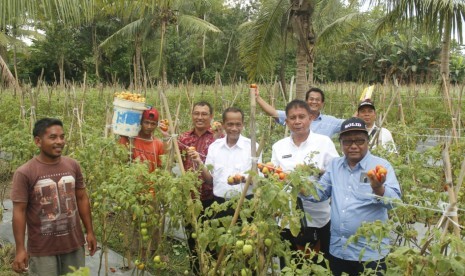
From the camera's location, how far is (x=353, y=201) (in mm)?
2438

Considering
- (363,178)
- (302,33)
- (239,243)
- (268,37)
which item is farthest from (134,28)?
(239,243)

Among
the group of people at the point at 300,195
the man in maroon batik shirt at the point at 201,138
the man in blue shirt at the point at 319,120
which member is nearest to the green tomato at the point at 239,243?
the group of people at the point at 300,195

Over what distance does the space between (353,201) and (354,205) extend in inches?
0.9

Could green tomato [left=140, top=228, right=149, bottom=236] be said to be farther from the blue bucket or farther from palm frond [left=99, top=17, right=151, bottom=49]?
palm frond [left=99, top=17, right=151, bottom=49]

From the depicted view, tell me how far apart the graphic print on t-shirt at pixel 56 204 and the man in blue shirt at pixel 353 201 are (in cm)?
153

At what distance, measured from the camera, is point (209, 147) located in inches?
125

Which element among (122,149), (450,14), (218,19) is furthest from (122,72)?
(122,149)

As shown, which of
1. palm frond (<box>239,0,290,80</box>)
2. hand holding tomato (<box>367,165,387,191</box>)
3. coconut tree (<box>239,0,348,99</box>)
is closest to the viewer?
hand holding tomato (<box>367,165,387,191</box>)

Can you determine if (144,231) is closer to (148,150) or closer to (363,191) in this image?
(148,150)

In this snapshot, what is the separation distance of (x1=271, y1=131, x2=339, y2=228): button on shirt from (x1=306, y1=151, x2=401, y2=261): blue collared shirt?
26 centimetres

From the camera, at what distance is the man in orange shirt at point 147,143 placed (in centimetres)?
348

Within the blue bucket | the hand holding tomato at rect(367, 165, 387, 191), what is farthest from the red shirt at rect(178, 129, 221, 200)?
the hand holding tomato at rect(367, 165, 387, 191)

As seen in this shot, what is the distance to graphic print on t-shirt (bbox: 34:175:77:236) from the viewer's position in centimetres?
257

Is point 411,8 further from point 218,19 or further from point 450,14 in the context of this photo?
point 218,19
